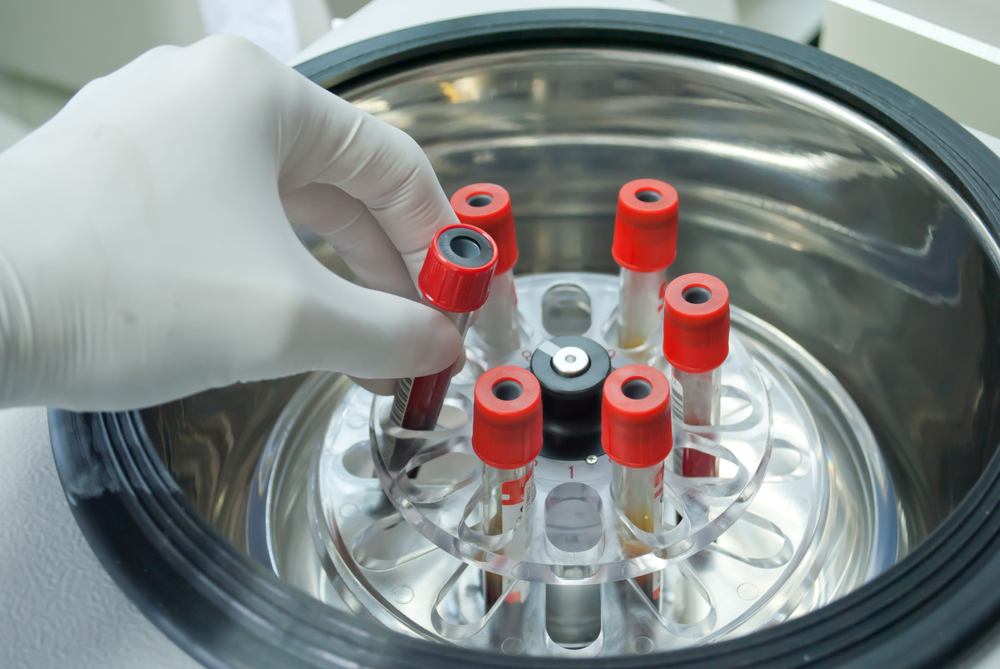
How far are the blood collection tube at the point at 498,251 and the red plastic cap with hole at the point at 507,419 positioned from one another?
15cm

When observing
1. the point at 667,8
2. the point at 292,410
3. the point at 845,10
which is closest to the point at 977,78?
the point at 845,10

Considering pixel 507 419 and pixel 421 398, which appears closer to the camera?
pixel 507 419

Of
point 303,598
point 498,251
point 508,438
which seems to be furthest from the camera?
point 498,251

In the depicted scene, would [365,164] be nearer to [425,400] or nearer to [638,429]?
[425,400]

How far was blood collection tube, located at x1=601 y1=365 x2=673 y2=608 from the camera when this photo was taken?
0.64 meters

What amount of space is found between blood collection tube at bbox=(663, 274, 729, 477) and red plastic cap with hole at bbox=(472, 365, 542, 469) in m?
0.15

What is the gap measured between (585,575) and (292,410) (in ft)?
1.46

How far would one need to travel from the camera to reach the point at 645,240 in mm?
826

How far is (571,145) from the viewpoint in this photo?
3.39ft

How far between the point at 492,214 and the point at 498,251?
5 cm

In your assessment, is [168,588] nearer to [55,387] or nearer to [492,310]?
[55,387]

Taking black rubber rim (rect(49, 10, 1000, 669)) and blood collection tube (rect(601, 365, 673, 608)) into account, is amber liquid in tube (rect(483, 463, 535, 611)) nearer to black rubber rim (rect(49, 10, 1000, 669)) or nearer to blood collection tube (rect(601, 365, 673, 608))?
blood collection tube (rect(601, 365, 673, 608))

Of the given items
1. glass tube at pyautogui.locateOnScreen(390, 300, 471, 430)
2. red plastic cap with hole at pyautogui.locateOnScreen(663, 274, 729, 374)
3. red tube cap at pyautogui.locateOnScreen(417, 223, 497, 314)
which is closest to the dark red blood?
glass tube at pyautogui.locateOnScreen(390, 300, 471, 430)

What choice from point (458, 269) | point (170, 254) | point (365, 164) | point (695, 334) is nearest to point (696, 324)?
point (695, 334)
